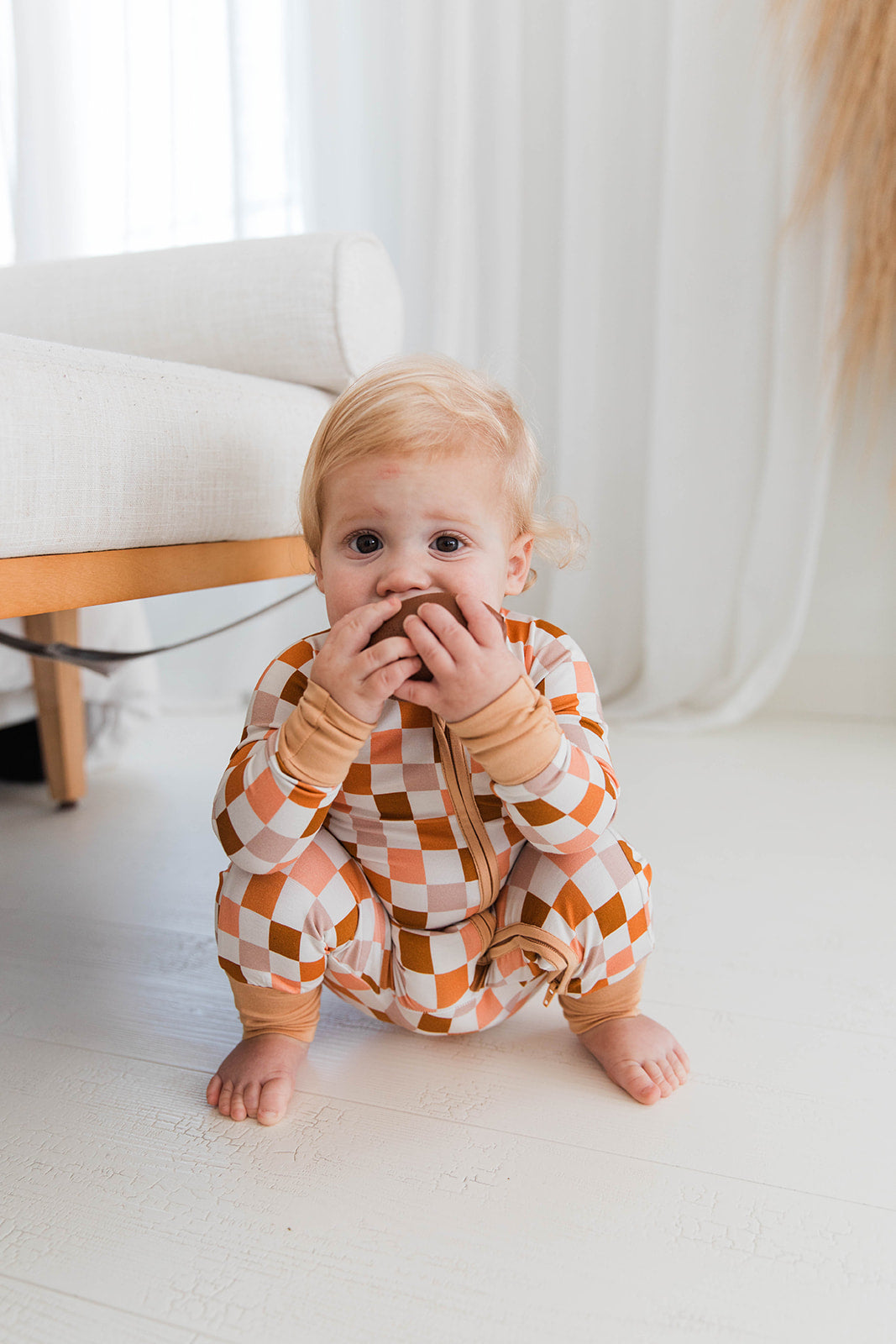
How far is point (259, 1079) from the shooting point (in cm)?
65

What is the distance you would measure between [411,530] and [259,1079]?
364 millimetres

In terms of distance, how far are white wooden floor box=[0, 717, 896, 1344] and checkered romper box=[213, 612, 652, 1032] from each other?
68mm

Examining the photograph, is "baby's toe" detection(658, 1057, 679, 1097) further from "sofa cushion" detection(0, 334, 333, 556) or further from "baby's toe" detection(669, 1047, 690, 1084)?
"sofa cushion" detection(0, 334, 333, 556)

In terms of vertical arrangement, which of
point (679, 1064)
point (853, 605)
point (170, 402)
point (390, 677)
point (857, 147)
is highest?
point (857, 147)

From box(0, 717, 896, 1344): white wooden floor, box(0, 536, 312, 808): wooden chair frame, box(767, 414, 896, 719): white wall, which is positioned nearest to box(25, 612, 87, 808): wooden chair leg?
box(0, 536, 312, 808): wooden chair frame

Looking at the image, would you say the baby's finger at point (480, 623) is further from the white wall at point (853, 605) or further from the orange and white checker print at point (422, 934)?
the white wall at point (853, 605)

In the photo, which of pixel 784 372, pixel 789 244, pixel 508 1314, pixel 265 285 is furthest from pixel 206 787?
pixel 789 244

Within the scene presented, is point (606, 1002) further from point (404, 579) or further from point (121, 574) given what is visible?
point (121, 574)

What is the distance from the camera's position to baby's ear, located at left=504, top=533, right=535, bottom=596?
72cm

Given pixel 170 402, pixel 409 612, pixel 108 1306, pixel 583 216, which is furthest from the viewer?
pixel 583 216

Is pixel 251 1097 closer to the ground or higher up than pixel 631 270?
closer to the ground

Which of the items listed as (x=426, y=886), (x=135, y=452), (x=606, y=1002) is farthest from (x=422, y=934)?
(x=135, y=452)

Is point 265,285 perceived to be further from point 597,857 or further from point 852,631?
point 852,631

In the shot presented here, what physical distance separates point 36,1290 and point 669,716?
1.36m
